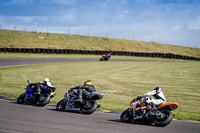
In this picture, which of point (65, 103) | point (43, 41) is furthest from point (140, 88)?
point (43, 41)

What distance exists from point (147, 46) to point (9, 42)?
137ft

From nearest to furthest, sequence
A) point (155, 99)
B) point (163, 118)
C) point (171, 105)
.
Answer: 1. point (171, 105)
2. point (163, 118)
3. point (155, 99)

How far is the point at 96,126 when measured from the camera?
823 centimetres

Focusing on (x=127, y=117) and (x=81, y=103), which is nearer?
(x=127, y=117)

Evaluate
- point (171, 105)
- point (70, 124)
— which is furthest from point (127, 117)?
point (70, 124)

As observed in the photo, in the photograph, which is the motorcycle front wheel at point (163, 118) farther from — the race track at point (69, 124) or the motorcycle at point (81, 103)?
the motorcycle at point (81, 103)

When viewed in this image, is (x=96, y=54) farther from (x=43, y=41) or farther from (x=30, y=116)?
(x=30, y=116)

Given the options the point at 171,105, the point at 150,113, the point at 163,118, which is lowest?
the point at 163,118

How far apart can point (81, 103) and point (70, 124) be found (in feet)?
5.93

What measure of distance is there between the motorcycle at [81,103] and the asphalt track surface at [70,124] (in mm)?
226

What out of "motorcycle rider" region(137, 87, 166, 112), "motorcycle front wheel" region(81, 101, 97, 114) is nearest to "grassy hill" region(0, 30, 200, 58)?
"motorcycle front wheel" region(81, 101, 97, 114)

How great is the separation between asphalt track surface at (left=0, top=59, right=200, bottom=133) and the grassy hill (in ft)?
161

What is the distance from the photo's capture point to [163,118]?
8172 mm

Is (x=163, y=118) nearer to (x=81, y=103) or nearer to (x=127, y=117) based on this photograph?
(x=127, y=117)
